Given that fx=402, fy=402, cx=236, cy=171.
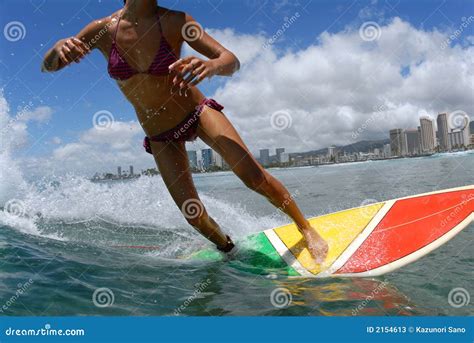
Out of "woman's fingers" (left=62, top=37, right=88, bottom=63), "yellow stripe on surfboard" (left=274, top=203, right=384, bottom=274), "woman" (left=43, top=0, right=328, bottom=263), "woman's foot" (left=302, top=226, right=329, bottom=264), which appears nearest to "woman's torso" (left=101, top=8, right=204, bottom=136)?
"woman" (left=43, top=0, right=328, bottom=263)

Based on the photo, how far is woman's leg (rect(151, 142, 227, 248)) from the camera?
374 cm

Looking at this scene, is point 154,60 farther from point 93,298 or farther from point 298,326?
point 298,326

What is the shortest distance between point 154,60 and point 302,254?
2.26m

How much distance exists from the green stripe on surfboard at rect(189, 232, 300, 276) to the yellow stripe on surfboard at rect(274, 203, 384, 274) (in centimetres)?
16

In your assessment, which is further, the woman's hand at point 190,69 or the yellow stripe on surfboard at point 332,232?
the yellow stripe on surfboard at point 332,232

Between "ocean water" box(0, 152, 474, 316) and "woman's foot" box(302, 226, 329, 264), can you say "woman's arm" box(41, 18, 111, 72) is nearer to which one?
"ocean water" box(0, 152, 474, 316)

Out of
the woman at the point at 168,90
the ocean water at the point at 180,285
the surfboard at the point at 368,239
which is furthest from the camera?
the surfboard at the point at 368,239

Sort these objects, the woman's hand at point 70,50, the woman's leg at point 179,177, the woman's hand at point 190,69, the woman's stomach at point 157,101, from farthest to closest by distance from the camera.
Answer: the woman's leg at point 179,177, the woman's stomach at point 157,101, the woman's hand at point 70,50, the woman's hand at point 190,69

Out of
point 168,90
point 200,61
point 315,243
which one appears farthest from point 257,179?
point 200,61

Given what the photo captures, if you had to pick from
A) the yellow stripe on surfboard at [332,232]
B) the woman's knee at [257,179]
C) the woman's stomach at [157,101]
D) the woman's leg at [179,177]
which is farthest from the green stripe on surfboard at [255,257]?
the woman's stomach at [157,101]

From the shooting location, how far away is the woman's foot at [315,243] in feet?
12.6

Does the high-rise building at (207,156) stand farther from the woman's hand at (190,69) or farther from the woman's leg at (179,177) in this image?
the woman's hand at (190,69)

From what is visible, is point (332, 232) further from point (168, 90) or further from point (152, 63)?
point (152, 63)

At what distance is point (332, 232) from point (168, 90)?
220 cm
